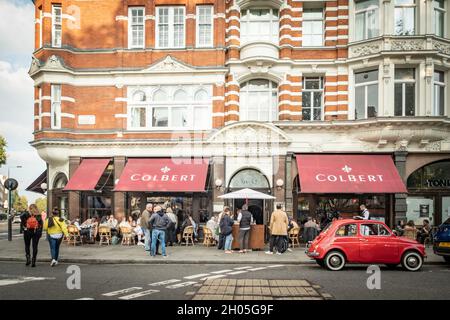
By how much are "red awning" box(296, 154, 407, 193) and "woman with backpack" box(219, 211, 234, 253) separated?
149 inches

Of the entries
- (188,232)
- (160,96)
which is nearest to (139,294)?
(188,232)

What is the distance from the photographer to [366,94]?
1866 cm

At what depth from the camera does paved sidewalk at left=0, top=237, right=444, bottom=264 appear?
12.8m

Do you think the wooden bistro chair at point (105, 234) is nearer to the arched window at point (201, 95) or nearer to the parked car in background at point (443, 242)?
the arched window at point (201, 95)

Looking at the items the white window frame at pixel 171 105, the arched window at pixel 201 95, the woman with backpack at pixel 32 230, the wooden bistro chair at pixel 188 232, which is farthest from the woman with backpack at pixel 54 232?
the arched window at pixel 201 95

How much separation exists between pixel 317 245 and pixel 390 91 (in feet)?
32.0

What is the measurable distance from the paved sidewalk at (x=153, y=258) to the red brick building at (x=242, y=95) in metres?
3.45

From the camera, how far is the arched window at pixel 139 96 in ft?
65.1

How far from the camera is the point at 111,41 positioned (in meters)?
20.1

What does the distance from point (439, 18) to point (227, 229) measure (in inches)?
572

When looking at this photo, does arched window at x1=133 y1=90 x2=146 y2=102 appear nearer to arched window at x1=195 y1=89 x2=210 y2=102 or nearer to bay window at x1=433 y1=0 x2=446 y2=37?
arched window at x1=195 y1=89 x2=210 y2=102

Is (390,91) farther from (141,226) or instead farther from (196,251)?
(141,226)

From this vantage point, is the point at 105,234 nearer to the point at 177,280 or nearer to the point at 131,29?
the point at 177,280

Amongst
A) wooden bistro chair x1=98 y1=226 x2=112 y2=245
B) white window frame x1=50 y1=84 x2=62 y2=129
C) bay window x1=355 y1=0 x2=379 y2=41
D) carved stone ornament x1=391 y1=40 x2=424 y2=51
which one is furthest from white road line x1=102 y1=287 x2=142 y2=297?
bay window x1=355 y1=0 x2=379 y2=41
